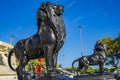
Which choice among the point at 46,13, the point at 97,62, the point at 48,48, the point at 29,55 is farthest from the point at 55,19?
the point at 97,62

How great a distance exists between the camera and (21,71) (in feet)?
26.0

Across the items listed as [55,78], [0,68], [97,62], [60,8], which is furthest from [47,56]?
[0,68]

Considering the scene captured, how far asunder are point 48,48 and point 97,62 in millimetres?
7513

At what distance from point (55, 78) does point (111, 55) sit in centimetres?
3926

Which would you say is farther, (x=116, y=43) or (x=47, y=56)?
(x=116, y=43)

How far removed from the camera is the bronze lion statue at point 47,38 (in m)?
7.35

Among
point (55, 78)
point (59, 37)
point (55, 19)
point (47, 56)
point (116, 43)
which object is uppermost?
point (116, 43)

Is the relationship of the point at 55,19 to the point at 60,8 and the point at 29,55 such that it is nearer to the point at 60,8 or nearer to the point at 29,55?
the point at 60,8

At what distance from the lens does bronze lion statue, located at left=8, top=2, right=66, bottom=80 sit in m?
7.35

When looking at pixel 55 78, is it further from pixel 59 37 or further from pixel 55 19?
pixel 55 19

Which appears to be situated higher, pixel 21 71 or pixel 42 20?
pixel 42 20

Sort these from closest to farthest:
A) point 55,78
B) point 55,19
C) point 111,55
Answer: point 55,78, point 55,19, point 111,55

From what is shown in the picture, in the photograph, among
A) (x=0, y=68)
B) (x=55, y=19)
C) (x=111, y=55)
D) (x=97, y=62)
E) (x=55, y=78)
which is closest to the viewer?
(x=55, y=78)

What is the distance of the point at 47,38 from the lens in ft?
24.1
